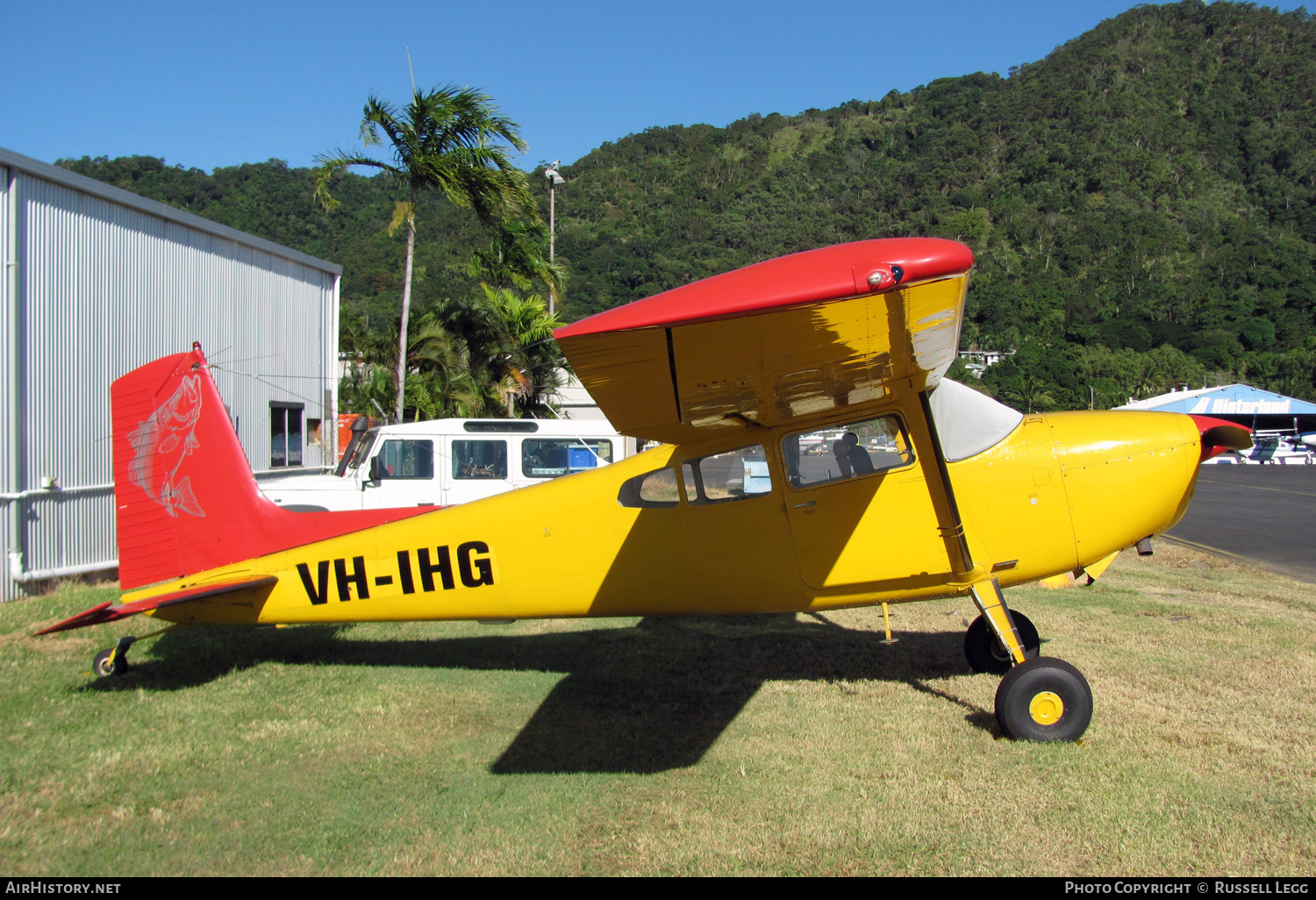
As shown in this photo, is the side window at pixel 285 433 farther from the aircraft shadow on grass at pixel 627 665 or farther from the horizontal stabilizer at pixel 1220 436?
the horizontal stabilizer at pixel 1220 436

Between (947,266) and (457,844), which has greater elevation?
(947,266)

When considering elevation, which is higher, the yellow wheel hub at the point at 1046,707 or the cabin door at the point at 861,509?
the cabin door at the point at 861,509

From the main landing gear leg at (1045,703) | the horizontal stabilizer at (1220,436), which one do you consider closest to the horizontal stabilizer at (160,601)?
the main landing gear leg at (1045,703)

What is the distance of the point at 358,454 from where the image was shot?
10062 mm

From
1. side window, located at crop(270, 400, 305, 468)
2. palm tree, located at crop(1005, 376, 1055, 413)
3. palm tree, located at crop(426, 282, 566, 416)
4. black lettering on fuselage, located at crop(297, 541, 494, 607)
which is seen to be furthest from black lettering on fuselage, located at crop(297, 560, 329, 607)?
palm tree, located at crop(1005, 376, 1055, 413)

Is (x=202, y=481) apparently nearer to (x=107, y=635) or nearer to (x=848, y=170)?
(x=107, y=635)

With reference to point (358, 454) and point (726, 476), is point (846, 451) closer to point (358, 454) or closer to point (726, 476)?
point (726, 476)

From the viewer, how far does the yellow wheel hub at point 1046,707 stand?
4.79m

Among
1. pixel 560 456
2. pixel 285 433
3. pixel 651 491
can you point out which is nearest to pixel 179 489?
pixel 651 491

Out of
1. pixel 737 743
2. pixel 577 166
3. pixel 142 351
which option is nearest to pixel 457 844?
pixel 737 743

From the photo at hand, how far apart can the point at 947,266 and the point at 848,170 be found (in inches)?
6283

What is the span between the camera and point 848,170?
491 ft

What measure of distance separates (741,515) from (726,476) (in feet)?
0.94

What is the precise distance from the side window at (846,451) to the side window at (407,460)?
621cm
